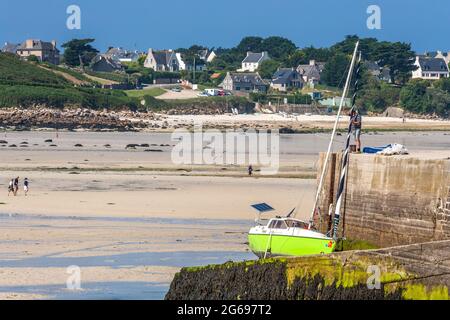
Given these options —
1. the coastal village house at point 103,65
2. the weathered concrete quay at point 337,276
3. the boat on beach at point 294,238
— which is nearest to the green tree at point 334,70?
the coastal village house at point 103,65

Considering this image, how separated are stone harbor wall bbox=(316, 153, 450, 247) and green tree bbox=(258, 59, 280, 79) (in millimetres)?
102100

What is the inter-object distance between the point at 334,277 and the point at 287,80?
103m

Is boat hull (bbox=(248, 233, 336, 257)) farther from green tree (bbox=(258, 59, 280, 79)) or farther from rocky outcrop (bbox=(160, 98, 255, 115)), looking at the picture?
green tree (bbox=(258, 59, 280, 79))

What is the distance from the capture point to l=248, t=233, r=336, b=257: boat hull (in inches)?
858

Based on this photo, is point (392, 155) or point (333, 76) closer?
point (392, 155)

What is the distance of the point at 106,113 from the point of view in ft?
280

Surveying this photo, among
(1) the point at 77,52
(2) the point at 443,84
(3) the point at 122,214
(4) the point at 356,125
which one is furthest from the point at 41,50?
(4) the point at 356,125

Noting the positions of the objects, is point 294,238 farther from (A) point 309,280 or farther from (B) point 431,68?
(B) point 431,68

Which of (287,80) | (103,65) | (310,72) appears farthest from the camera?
(310,72)

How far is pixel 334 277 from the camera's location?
17016 millimetres
